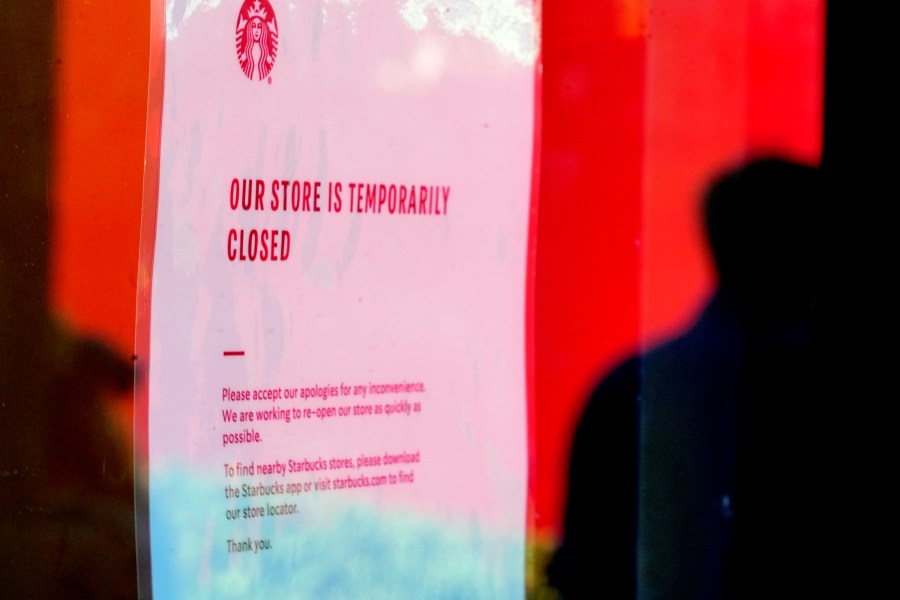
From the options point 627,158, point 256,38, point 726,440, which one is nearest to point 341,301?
point 256,38

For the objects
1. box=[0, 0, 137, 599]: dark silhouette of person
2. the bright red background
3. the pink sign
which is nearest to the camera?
box=[0, 0, 137, 599]: dark silhouette of person

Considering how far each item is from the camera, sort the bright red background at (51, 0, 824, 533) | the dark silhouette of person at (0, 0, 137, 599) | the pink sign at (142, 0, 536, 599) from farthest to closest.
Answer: the bright red background at (51, 0, 824, 533)
the pink sign at (142, 0, 536, 599)
the dark silhouette of person at (0, 0, 137, 599)

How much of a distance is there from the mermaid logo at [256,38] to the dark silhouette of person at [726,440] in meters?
0.93

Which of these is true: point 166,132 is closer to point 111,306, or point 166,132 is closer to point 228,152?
point 228,152

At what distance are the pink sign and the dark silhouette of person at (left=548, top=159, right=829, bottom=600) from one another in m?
0.18

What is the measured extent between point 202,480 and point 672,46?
130 cm

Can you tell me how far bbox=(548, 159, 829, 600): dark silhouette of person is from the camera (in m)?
2.32

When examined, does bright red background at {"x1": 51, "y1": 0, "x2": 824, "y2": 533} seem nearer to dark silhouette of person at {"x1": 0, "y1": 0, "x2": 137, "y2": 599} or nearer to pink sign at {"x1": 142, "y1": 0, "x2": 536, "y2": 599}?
pink sign at {"x1": 142, "y1": 0, "x2": 536, "y2": 599}

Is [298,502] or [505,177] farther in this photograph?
[505,177]

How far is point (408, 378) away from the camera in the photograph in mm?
2178

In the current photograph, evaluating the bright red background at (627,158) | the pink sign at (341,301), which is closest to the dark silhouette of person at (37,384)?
the pink sign at (341,301)

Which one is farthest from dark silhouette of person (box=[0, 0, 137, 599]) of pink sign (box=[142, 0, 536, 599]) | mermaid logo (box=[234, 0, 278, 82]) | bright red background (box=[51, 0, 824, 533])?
bright red background (box=[51, 0, 824, 533])

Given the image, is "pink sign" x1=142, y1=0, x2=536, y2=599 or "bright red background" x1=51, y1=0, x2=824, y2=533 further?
"bright red background" x1=51, y1=0, x2=824, y2=533

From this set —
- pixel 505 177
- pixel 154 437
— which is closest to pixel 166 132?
pixel 154 437
